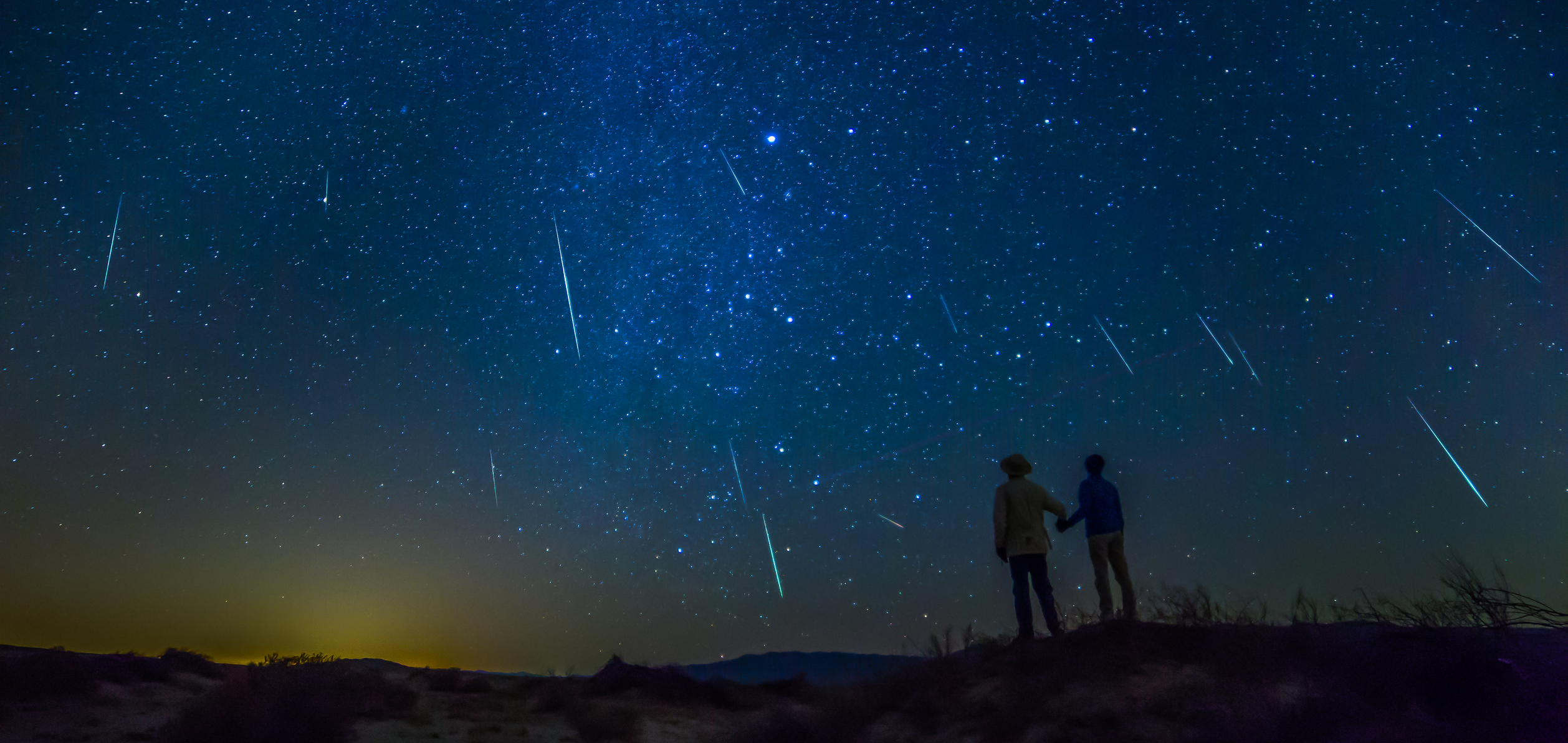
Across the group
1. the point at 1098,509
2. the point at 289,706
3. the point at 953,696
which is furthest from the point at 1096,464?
the point at 289,706

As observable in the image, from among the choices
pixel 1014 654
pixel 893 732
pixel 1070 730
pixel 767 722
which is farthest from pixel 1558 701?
pixel 767 722

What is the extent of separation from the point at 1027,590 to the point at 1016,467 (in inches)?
44.5

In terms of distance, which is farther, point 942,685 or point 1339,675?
point 942,685

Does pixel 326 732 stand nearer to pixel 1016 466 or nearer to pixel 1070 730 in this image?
pixel 1070 730

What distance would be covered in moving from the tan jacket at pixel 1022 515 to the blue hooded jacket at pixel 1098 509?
Answer: 0.46 metres

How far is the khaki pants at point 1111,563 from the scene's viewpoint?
7656 millimetres

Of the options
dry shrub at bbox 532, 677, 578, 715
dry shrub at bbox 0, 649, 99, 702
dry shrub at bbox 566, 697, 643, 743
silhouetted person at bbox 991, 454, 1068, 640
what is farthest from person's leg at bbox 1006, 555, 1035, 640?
dry shrub at bbox 0, 649, 99, 702

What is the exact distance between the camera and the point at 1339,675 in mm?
5074

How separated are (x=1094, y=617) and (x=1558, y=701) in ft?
12.1

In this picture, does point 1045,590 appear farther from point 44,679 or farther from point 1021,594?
point 44,679

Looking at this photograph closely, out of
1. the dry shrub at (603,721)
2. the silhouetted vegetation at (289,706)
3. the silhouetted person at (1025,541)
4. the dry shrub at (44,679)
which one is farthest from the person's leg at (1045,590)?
the dry shrub at (44,679)

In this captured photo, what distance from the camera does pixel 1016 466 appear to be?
7.45m

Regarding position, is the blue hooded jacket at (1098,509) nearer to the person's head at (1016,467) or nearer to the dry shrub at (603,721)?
the person's head at (1016,467)

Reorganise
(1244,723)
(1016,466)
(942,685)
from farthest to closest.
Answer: (1016,466) → (942,685) → (1244,723)
